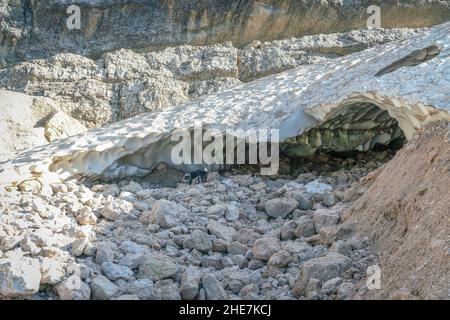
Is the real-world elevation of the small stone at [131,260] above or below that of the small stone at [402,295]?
below

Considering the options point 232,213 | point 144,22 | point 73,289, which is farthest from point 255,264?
point 144,22

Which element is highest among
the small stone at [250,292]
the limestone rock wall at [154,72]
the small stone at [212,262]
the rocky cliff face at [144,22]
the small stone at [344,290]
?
the rocky cliff face at [144,22]

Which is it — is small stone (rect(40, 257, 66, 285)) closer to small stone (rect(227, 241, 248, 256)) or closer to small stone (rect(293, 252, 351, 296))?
small stone (rect(227, 241, 248, 256))

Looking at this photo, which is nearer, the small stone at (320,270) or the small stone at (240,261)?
the small stone at (320,270)

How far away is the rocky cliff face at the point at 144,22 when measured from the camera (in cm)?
582

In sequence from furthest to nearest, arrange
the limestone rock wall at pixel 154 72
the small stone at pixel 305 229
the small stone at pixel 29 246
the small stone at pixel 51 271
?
1. the limestone rock wall at pixel 154 72
2. the small stone at pixel 305 229
3. the small stone at pixel 29 246
4. the small stone at pixel 51 271

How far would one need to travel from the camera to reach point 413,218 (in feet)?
8.71

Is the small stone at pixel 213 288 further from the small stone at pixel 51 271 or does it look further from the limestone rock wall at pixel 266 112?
the limestone rock wall at pixel 266 112

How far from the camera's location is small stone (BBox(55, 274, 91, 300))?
258 centimetres

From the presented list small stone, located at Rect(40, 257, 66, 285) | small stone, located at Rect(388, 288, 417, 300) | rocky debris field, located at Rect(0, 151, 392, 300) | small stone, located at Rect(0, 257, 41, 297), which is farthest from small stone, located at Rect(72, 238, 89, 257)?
small stone, located at Rect(388, 288, 417, 300)

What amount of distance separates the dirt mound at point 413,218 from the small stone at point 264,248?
Answer: 393mm

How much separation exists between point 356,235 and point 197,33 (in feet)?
11.3

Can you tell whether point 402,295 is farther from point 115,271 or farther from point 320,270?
point 115,271

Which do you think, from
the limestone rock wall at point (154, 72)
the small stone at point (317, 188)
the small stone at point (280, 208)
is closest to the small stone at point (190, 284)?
the small stone at point (280, 208)
